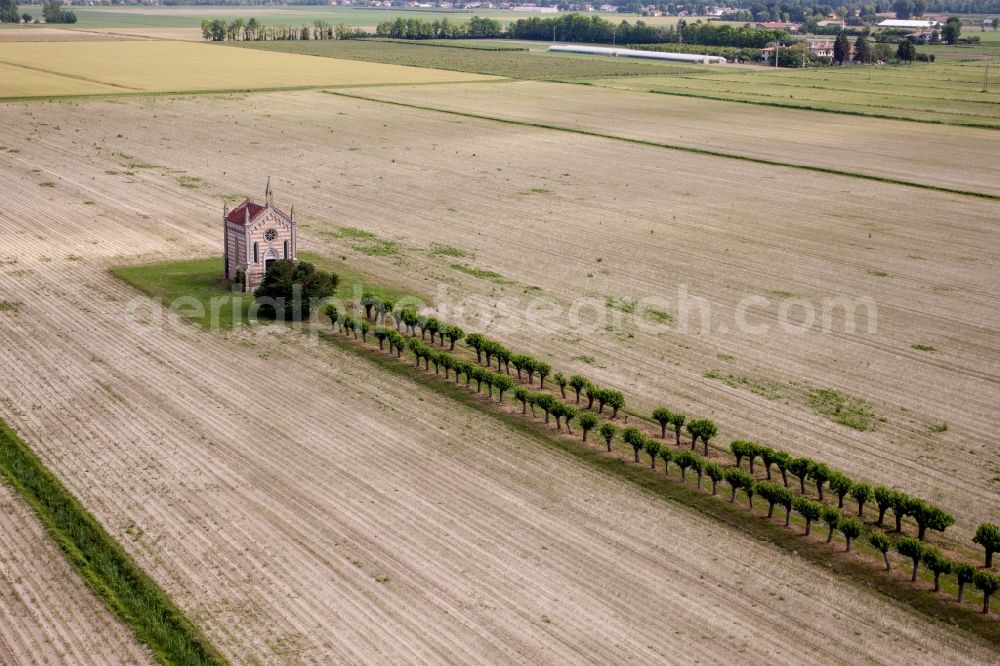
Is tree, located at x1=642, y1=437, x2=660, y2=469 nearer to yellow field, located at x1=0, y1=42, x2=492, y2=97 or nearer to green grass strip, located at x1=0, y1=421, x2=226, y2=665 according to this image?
green grass strip, located at x1=0, y1=421, x2=226, y2=665

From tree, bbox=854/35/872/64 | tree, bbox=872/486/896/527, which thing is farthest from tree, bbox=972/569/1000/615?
tree, bbox=854/35/872/64

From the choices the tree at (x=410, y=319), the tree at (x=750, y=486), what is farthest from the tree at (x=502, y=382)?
the tree at (x=750, y=486)

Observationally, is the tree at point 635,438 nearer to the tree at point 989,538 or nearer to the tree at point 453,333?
the tree at point 989,538

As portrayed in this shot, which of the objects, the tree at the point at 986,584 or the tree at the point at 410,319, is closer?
the tree at the point at 986,584

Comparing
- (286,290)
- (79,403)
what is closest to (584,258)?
(286,290)

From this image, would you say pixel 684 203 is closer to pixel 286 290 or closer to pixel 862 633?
pixel 286 290

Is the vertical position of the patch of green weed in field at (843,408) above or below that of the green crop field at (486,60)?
below
